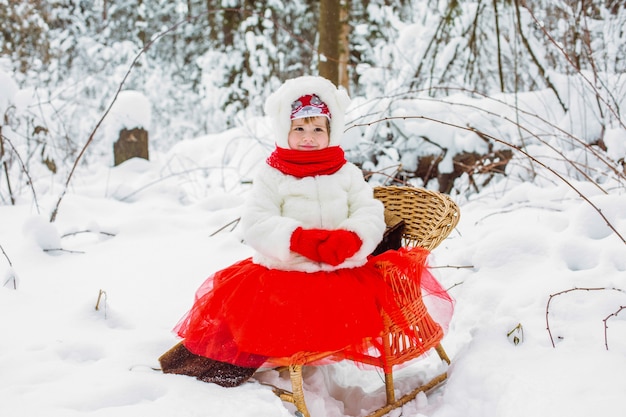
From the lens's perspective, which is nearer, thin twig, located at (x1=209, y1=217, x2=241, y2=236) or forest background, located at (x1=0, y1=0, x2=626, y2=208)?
thin twig, located at (x1=209, y1=217, x2=241, y2=236)

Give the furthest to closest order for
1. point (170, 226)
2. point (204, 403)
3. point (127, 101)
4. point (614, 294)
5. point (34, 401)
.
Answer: point (127, 101) < point (170, 226) < point (614, 294) < point (204, 403) < point (34, 401)

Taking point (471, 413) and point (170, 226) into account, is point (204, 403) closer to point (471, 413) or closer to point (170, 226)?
point (471, 413)

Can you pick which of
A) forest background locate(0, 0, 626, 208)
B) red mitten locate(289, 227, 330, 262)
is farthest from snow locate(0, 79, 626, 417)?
red mitten locate(289, 227, 330, 262)

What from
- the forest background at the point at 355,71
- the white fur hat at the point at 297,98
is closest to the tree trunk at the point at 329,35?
the forest background at the point at 355,71

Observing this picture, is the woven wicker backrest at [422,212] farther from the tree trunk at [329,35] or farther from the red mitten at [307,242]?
the tree trunk at [329,35]

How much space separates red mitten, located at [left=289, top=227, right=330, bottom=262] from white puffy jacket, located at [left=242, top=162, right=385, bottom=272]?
0.10 feet

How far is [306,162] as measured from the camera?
2.03 meters

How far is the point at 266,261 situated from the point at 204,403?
0.54m

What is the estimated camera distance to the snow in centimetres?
169

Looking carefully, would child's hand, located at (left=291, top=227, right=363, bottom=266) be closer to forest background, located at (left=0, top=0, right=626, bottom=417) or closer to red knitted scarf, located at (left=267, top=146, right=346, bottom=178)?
red knitted scarf, located at (left=267, top=146, right=346, bottom=178)

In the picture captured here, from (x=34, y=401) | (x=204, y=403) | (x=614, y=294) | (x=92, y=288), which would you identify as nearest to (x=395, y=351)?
(x=204, y=403)

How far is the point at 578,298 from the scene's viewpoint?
2090 millimetres

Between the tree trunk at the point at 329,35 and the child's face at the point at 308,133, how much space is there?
2982 mm

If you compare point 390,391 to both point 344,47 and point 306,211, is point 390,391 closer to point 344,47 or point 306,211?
point 306,211
